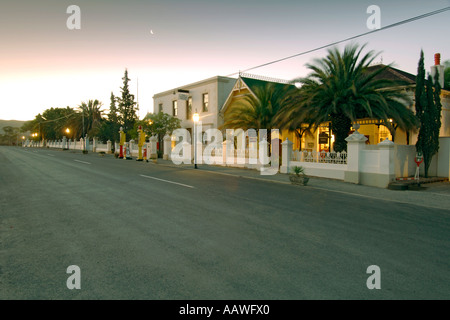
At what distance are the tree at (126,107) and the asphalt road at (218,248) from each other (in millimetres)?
52857

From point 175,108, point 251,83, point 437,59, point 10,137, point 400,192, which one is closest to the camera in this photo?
point 400,192

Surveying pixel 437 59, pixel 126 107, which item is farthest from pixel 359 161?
pixel 126 107

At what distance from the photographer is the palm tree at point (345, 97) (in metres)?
14.4

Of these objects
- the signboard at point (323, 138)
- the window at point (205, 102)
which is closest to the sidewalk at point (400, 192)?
the signboard at point (323, 138)

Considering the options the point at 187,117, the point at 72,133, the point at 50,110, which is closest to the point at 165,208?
the point at 187,117

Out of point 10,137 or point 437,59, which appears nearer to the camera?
point 437,59

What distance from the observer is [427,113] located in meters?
14.6

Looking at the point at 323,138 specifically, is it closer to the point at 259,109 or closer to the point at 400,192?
the point at 259,109

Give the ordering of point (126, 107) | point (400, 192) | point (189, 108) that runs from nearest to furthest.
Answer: point (400, 192) → point (189, 108) → point (126, 107)

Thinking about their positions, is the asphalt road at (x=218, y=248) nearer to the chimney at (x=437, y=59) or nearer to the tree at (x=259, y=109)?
the tree at (x=259, y=109)

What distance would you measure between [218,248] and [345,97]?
12.9 metres

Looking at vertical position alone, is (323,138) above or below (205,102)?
below
